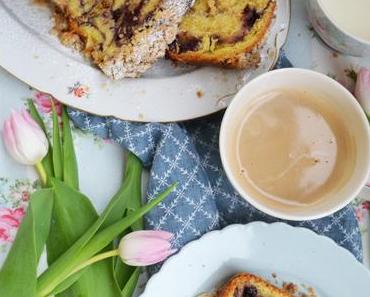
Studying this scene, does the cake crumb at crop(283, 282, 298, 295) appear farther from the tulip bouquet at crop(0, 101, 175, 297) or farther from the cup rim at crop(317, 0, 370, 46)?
the cup rim at crop(317, 0, 370, 46)

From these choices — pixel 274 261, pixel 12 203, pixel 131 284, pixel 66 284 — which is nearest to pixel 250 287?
pixel 274 261

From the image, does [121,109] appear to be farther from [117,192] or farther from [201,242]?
[201,242]

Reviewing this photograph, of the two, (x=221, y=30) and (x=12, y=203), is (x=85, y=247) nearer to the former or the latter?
(x=12, y=203)

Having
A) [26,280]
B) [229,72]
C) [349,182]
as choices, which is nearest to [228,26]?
[229,72]

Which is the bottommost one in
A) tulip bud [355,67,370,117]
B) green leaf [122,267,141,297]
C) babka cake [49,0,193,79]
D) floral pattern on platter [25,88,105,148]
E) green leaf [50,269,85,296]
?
green leaf [122,267,141,297]

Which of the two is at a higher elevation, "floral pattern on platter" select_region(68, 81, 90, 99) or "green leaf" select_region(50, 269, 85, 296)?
"floral pattern on platter" select_region(68, 81, 90, 99)

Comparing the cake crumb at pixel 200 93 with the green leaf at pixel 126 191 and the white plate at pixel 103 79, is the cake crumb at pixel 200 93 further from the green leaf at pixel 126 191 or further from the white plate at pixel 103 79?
the green leaf at pixel 126 191

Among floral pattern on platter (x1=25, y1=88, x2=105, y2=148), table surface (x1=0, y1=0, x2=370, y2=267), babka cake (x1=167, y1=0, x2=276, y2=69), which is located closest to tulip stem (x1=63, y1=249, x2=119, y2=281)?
table surface (x1=0, y1=0, x2=370, y2=267)

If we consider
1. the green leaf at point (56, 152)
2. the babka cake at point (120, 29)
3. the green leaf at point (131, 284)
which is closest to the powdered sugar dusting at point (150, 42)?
the babka cake at point (120, 29)
